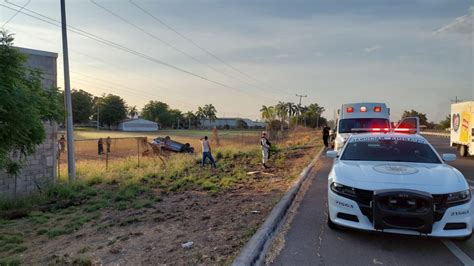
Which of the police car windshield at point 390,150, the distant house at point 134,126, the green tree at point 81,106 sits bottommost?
the distant house at point 134,126

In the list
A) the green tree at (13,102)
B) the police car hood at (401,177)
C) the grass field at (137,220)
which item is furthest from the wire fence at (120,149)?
the police car hood at (401,177)

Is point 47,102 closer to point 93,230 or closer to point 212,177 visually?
point 93,230

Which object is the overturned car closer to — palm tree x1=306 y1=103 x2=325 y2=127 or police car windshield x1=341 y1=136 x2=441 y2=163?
police car windshield x1=341 y1=136 x2=441 y2=163

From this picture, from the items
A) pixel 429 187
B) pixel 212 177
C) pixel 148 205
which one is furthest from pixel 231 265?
Answer: pixel 212 177

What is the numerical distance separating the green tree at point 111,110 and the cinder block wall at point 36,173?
11726 cm

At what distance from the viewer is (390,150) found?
6.68m

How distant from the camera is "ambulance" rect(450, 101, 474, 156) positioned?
16.5 m

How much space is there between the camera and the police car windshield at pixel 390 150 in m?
6.39

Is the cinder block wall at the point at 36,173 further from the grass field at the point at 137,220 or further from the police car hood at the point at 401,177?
the police car hood at the point at 401,177

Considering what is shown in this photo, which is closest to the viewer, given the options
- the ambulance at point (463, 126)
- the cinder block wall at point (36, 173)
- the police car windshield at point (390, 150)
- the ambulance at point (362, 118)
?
the police car windshield at point (390, 150)

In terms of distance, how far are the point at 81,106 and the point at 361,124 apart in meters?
113

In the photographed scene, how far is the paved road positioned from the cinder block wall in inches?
344

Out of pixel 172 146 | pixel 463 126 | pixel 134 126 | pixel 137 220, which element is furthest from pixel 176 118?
pixel 137 220

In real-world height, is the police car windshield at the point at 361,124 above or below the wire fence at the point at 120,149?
above
